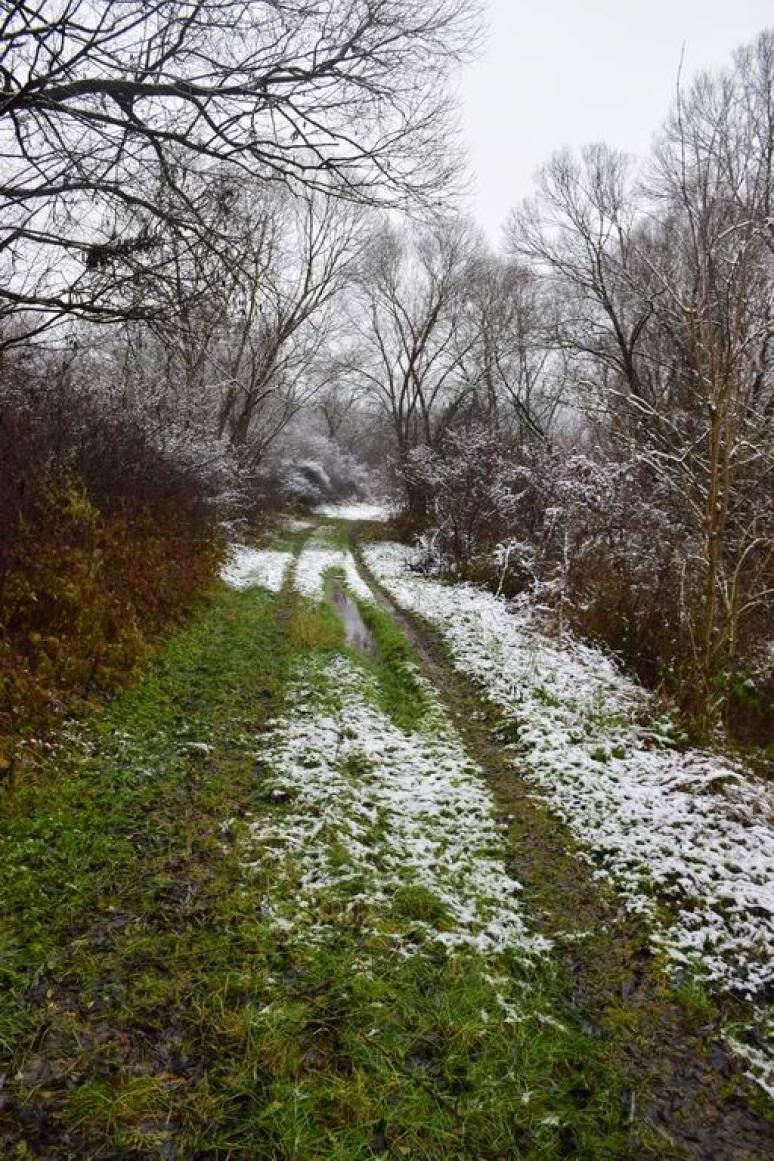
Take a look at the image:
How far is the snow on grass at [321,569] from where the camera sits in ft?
45.9

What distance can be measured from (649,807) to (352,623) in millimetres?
7235

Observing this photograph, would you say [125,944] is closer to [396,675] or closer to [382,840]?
[382,840]

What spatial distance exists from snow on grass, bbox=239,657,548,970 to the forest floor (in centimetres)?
2

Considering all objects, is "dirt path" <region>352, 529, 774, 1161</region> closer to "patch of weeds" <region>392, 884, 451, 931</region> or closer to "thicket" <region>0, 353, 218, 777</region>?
"patch of weeds" <region>392, 884, 451, 931</region>

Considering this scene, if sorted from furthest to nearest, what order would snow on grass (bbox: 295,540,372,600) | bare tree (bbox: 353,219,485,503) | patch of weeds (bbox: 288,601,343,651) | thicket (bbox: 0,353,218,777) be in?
bare tree (bbox: 353,219,485,503) < snow on grass (bbox: 295,540,372,600) < patch of weeds (bbox: 288,601,343,651) < thicket (bbox: 0,353,218,777)

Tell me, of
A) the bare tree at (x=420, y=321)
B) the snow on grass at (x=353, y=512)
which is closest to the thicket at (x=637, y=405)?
the bare tree at (x=420, y=321)

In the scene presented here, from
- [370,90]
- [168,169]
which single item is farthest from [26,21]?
[370,90]

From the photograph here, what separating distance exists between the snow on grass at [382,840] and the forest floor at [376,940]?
0.07 ft

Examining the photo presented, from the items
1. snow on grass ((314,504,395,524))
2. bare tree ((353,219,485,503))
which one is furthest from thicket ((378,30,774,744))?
snow on grass ((314,504,395,524))

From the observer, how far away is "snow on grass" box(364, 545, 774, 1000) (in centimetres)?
379

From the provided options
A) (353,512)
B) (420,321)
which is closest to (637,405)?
(420,321)

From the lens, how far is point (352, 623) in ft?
38.1

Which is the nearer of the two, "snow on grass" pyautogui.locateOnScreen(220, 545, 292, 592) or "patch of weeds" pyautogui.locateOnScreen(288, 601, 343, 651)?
"patch of weeds" pyautogui.locateOnScreen(288, 601, 343, 651)

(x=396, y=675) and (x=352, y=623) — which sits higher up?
(x=352, y=623)
